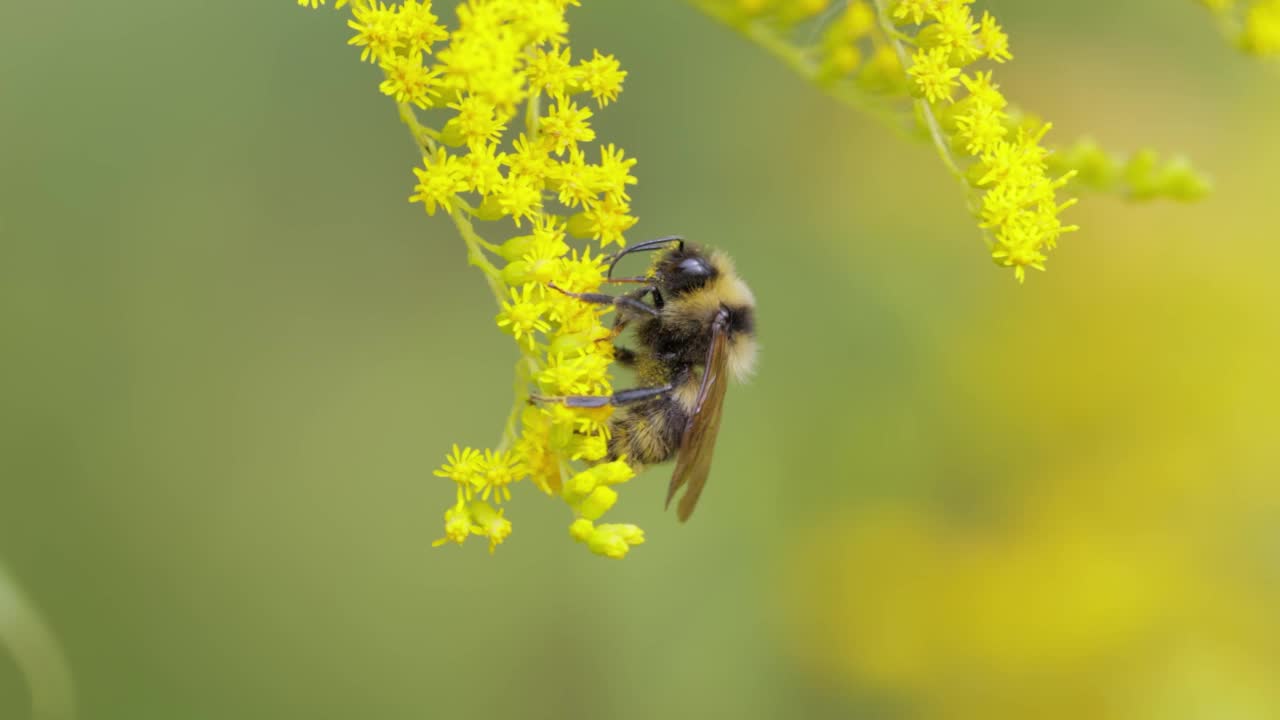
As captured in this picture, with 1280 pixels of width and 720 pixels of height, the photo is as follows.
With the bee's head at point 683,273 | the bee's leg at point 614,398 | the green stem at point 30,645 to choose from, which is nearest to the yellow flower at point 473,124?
the bee's leg at point 614,398

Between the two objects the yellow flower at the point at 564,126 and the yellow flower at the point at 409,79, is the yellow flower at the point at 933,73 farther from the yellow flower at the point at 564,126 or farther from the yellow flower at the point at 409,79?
the yellow flower at the point at 409,79

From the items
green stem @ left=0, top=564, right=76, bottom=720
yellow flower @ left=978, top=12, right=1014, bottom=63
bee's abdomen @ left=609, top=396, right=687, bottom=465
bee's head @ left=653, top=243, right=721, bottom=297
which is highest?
yellow flower @ left=978, top=12, right=1014, bottom=63

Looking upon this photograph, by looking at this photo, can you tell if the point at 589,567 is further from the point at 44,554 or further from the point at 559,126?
the point at 559,126

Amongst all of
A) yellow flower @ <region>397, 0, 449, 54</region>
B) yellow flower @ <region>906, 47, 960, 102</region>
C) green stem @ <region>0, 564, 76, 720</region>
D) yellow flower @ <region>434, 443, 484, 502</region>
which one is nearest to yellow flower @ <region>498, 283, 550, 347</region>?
yellow flower @ <region>434, 443, 484, 502</region>

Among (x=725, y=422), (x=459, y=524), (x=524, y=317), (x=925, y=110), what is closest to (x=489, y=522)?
(x=459, y=524)

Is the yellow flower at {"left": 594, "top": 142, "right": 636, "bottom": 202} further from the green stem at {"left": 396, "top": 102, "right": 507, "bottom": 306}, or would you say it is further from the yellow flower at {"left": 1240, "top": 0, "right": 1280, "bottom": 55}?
the yellow flower at {"left": 1240, "top": 0, "right": 1280, "bottom": 55}

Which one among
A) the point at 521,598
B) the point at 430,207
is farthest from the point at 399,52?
the point at 521,598
